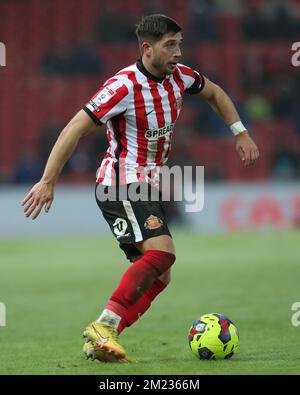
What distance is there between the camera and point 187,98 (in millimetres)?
21062

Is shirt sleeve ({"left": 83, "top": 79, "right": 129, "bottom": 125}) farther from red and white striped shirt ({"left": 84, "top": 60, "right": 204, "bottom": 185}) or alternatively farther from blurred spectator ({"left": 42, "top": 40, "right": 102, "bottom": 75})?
blurred spectator ({"left": 42, "top": 40, "right": 102, "bottom": 75})

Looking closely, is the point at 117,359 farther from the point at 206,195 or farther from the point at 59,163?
the point at 206,195

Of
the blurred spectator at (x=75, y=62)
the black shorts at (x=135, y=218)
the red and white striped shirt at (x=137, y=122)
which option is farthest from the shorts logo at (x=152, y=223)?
the blurred spectator at (x=75, y=62)

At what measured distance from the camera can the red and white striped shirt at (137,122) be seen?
6.01 metres

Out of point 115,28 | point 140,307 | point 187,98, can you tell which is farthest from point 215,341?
point 115,28

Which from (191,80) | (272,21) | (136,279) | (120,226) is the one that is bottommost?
(136,279)

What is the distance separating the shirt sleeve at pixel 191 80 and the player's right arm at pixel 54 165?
0.84 metres

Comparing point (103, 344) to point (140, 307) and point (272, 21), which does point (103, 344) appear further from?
point (272, 21)

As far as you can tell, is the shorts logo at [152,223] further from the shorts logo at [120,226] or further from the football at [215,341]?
the football at [215,341]

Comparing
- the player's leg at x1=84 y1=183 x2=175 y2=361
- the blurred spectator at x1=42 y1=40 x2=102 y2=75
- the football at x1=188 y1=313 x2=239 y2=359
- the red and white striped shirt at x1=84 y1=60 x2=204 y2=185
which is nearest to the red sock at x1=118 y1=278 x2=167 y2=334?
the player's leg at x1=84 y1=183 x2=175 y2=361

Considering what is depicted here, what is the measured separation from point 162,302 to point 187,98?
12.0 m
